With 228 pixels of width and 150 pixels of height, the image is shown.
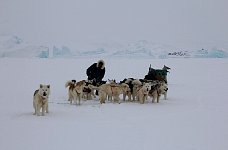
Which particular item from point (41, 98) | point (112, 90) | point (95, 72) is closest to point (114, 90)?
point (112, 90)

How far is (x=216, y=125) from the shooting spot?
6.91m

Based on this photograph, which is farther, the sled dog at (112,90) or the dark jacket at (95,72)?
the dark jacket at (95,72)

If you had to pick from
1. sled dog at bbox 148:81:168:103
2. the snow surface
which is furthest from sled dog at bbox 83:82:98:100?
sled dog at bbox 148:81:168:103

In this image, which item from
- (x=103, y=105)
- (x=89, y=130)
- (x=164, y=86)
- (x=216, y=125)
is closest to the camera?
(x=89, y=130)

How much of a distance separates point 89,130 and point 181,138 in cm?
148

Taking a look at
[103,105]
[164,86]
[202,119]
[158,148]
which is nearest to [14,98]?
[103,105]

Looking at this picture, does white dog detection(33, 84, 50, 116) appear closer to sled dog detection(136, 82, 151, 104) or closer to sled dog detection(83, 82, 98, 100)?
sled dog detection(83, 82, 98, 100)

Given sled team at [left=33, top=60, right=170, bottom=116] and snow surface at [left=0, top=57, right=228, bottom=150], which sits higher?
sled team at [left=33, top=60, right=170, bottom=116]

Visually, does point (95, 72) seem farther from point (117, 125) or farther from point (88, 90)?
point (117, 125)

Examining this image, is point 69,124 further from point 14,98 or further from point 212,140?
point 14,98

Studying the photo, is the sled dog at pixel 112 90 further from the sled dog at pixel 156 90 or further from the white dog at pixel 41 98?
the white dog at pixel 41 98

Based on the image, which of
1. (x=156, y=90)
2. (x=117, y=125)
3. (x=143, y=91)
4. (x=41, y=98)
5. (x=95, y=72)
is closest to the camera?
(x=117, y=125)

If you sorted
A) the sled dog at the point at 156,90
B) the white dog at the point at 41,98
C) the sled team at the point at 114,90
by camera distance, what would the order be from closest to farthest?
A: the white dog at the point at 41,98 → the sled team at the point at 114,90 → the sled dog at the point at 156,90

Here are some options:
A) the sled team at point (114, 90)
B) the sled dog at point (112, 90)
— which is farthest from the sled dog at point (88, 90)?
the sled dog at point (112, 90)
